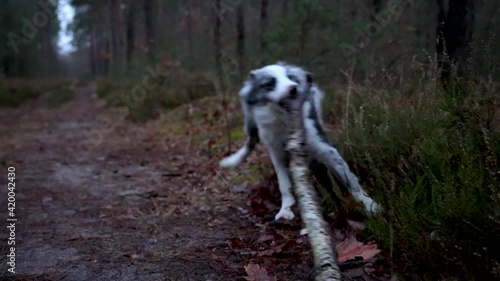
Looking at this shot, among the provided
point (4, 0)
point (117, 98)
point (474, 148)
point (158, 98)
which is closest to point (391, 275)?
point (474, 148)

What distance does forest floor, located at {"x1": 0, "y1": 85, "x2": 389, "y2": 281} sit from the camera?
3299 millimetres

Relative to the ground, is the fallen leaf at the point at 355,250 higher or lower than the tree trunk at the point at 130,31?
lower

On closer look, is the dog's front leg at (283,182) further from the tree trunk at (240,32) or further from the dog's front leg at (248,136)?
the tree trunk at (240,32)

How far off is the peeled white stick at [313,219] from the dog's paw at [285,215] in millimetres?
1189

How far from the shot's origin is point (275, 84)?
4.35m

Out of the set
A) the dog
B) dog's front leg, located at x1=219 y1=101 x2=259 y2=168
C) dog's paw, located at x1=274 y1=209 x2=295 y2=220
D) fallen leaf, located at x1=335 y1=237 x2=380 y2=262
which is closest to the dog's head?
the dog

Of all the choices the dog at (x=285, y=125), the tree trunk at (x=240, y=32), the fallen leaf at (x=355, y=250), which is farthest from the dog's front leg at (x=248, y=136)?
the tree trunk at (x=240, y=32)

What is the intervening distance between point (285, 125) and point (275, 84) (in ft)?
1.42

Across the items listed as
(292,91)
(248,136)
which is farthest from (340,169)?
(248,136)

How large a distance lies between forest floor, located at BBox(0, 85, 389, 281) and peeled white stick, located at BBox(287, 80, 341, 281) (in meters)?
0.41

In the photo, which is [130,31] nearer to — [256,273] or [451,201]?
[256,273]

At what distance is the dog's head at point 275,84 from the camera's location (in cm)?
419

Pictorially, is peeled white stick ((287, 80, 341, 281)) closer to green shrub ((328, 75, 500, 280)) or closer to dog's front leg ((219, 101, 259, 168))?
green shrub ((328, 75, 500, 280))

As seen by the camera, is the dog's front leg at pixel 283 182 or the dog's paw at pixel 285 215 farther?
the dog's front leg at pixel 283 182
